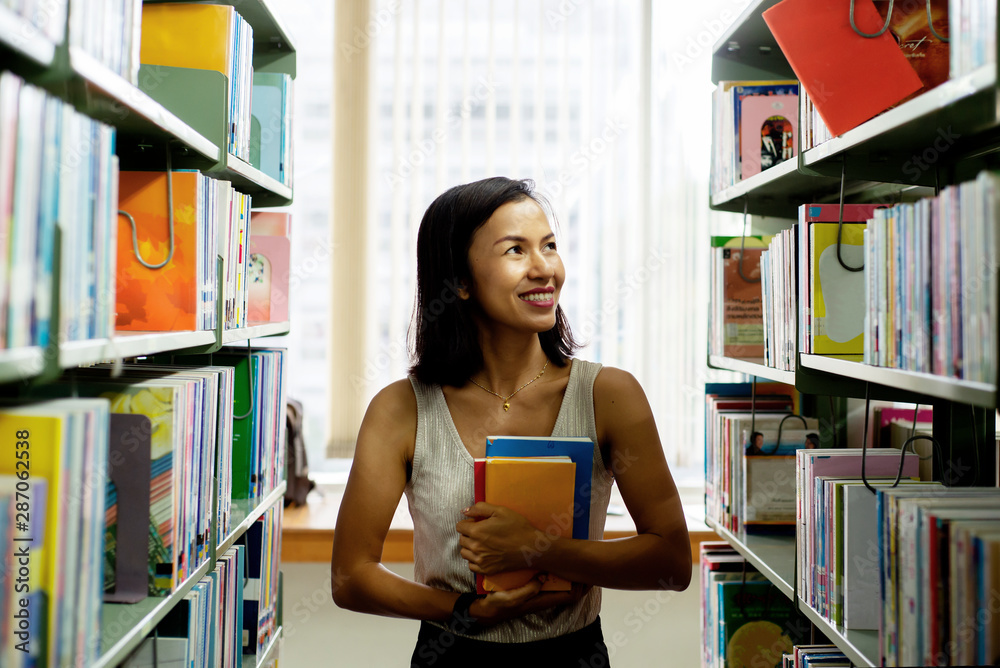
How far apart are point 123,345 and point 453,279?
72 centimetres

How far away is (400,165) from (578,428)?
1.69 meters

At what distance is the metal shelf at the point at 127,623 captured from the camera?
991mm

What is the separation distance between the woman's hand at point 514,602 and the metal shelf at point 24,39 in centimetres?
107

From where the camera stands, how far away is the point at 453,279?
1.59 metres

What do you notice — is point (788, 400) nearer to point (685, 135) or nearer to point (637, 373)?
point (637, 373)

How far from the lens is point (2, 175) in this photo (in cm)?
73

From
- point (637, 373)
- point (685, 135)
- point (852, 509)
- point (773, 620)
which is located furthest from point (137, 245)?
point (685, 135)

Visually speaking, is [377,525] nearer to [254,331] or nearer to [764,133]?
[254,331]

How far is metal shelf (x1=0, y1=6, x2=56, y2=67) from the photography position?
722 mm

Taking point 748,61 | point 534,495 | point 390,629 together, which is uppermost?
point 748,61

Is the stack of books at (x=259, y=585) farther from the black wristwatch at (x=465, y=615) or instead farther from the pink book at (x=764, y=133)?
the pink book at (x=764, y=133)
